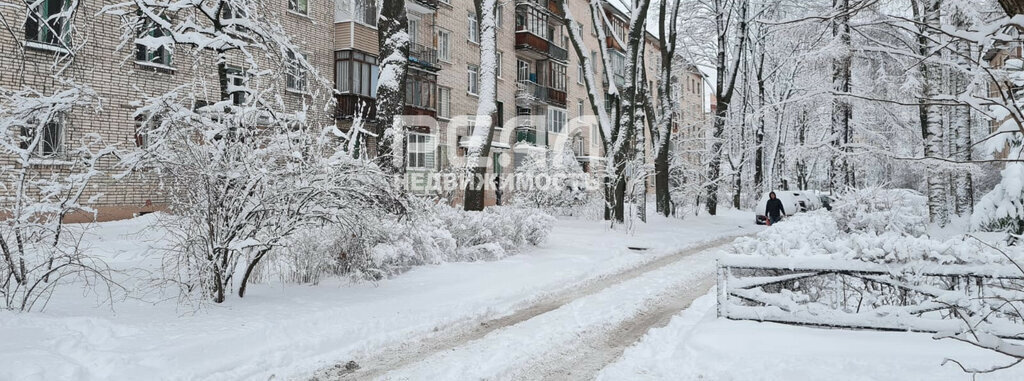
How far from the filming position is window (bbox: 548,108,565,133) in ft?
132

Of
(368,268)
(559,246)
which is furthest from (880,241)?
(559,246)

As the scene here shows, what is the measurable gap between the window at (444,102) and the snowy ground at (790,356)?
25.6m

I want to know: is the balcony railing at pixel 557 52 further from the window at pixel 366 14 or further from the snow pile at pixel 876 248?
the snow pile at pixel 876 248

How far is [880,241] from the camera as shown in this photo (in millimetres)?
6660

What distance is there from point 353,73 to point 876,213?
18.4m

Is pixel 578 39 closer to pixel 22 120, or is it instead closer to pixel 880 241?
pixel 880 241

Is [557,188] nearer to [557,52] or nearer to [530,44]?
[530,44]

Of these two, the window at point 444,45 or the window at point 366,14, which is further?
the window at point 444,45

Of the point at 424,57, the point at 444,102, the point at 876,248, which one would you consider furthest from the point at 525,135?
the point at 876,248

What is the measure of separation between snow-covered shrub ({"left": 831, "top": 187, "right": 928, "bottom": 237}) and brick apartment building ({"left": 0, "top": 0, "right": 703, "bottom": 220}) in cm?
1036

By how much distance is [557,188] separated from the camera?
24.1 metres

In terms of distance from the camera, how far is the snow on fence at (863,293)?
6.00m

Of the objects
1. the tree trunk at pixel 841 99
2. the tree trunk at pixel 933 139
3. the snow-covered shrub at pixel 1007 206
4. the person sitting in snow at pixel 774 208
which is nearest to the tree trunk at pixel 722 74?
the tree trunk at pixel 841 99

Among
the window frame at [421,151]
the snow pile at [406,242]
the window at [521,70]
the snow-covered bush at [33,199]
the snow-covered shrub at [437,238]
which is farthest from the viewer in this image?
the window at [521,70]
